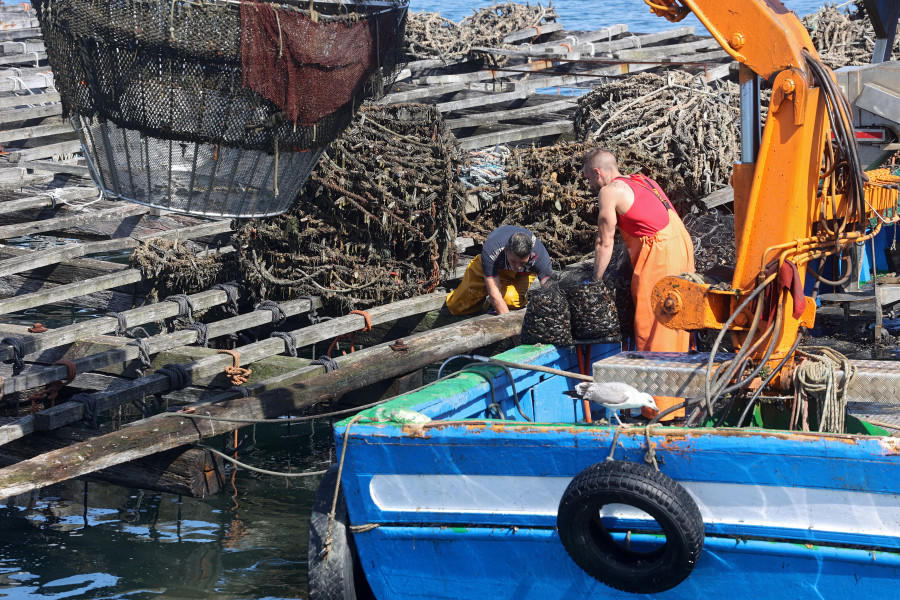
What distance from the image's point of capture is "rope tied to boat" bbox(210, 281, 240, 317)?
8383mm

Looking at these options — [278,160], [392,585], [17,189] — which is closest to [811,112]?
[278,160]

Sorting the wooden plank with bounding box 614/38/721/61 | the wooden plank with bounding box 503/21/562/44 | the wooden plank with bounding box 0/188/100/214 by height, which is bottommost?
the wooden plank with bounding box 0/188/100/214

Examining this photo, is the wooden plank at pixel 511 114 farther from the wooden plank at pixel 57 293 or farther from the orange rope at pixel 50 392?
the orange rope at pixel 50 392

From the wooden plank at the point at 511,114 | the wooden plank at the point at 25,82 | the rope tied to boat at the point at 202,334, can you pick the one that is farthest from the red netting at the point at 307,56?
the wooden plank at the point at 25,82

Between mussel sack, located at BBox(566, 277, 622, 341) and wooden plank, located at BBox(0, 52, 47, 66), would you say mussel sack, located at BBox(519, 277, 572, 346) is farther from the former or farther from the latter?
wooden plank, located at BBox(0, 52, 47, 66)

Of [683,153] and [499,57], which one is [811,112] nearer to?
[683,153]

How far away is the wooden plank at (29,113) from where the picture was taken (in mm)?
11539

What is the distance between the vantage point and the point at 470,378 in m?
5.40

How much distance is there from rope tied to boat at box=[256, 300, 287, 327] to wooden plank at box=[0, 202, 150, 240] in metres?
1.88

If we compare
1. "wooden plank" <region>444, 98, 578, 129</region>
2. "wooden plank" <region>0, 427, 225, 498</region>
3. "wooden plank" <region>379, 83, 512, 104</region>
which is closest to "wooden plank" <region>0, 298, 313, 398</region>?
"wooden plank" <region>0, 427, 225, 498</region>

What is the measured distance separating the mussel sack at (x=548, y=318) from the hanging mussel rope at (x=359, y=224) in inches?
93.8

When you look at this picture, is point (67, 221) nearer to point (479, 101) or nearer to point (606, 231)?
point (606, 231)

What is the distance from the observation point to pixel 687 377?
511 cm

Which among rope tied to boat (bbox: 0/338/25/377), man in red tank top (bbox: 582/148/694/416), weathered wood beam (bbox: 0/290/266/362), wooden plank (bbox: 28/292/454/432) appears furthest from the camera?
weathered wood beam (bbox: 0/290/266/362)
